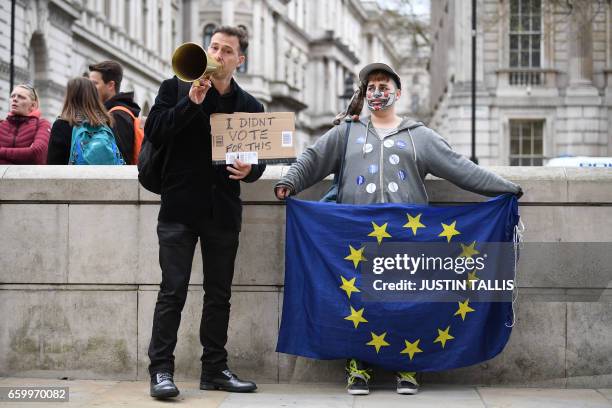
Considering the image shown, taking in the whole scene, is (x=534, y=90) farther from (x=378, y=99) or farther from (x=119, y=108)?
(x=378, y=99)

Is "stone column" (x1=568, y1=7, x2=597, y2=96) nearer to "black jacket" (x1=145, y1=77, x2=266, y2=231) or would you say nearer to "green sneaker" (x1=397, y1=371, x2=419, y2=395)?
"green sneaker" (x1=397, y1=371, x2=419, y2=395)

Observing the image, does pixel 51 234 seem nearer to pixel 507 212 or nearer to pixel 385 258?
pixel 385 258

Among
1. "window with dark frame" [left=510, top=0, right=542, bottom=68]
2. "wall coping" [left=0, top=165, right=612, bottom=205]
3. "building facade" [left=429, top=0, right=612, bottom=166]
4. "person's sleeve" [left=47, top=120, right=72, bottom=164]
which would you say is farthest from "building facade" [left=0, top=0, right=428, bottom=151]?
"wall coping" [left=0, top=165, right=612, bottom=205]

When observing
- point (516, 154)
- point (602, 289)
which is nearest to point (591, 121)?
point (516, 154)

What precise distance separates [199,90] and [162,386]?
1800mm

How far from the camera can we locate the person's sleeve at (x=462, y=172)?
6684 millimetres

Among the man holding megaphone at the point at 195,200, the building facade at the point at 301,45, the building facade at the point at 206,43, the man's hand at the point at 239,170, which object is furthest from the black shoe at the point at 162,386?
the building facade at the point at 301,45

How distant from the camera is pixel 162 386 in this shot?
→ 20.5ft

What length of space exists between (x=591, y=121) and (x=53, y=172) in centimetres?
3255

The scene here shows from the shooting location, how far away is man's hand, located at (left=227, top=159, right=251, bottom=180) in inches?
252

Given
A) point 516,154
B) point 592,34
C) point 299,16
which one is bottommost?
point 516,154

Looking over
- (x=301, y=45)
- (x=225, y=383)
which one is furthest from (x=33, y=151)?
(x=301, y=45)

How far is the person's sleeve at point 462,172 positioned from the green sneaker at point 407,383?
128 cm

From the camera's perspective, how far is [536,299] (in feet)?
23.4
